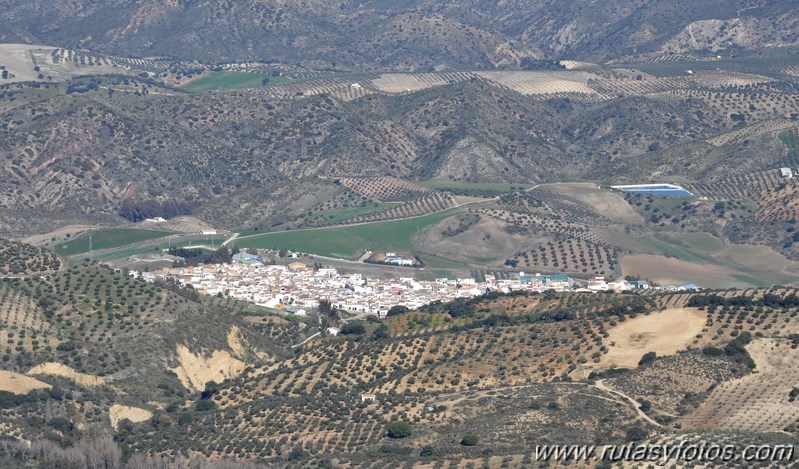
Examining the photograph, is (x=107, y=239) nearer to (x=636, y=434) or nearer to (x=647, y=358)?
(x=647, y=358)

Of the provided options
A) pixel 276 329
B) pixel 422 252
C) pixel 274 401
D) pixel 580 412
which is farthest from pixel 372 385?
pixel 422 252

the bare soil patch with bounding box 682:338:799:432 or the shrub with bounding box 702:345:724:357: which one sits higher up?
the bare soil patch with bounding box 682:338:799:432

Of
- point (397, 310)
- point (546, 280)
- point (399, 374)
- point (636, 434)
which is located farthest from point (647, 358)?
point (546, 280)

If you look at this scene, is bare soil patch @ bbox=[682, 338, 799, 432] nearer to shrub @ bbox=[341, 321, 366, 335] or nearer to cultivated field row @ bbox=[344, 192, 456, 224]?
shrub @ bbox=[341, 321, 366, 335]

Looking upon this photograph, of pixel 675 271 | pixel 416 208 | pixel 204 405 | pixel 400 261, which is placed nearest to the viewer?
pixel 204 405

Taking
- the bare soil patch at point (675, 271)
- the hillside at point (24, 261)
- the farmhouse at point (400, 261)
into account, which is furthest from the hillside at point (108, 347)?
the bare soil patch at point (675, 271)

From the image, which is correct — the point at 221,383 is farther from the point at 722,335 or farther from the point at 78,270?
the point at 722,335

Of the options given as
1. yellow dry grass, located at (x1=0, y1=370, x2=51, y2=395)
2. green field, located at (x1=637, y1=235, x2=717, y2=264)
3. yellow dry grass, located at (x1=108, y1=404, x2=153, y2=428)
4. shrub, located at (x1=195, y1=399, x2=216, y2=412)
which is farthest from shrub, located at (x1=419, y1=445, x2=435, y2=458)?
green field, located at (x1=637, y1=235, x2=717, y2=264)

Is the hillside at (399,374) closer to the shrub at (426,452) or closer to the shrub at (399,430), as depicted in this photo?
the shrub at (426,452)
